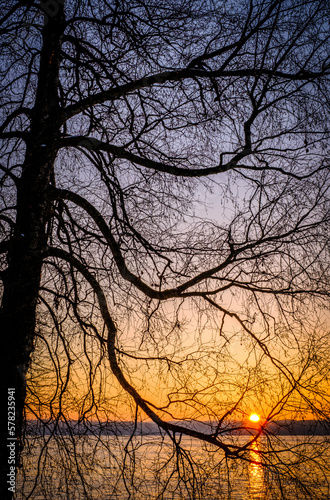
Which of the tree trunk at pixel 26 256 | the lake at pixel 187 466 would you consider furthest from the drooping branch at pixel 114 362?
the tree trunk at pixel 26 256

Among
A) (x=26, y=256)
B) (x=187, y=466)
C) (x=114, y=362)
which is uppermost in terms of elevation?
(x=26, y=256)

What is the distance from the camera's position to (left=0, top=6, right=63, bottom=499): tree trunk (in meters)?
3.35

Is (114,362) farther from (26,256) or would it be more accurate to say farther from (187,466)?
(26,256)

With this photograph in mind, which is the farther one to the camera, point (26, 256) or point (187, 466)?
point (26, 256)

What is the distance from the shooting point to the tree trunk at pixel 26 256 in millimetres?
3348

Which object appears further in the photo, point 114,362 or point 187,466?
point 114,362

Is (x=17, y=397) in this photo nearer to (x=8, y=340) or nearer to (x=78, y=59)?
(x=8, y=340)

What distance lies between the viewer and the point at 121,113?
4.14 meters

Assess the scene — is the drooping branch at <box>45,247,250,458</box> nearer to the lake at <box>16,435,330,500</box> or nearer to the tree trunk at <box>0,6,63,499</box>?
the lake at <box>16,435,330,500</box>

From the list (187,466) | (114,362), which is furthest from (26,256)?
(187,466)

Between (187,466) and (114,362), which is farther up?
(114,362)

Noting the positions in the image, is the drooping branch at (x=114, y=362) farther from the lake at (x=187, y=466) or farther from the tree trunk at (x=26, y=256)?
the tree trunk at (x=26, y=256)

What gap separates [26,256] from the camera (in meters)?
3.66

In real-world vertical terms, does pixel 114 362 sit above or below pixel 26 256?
below
